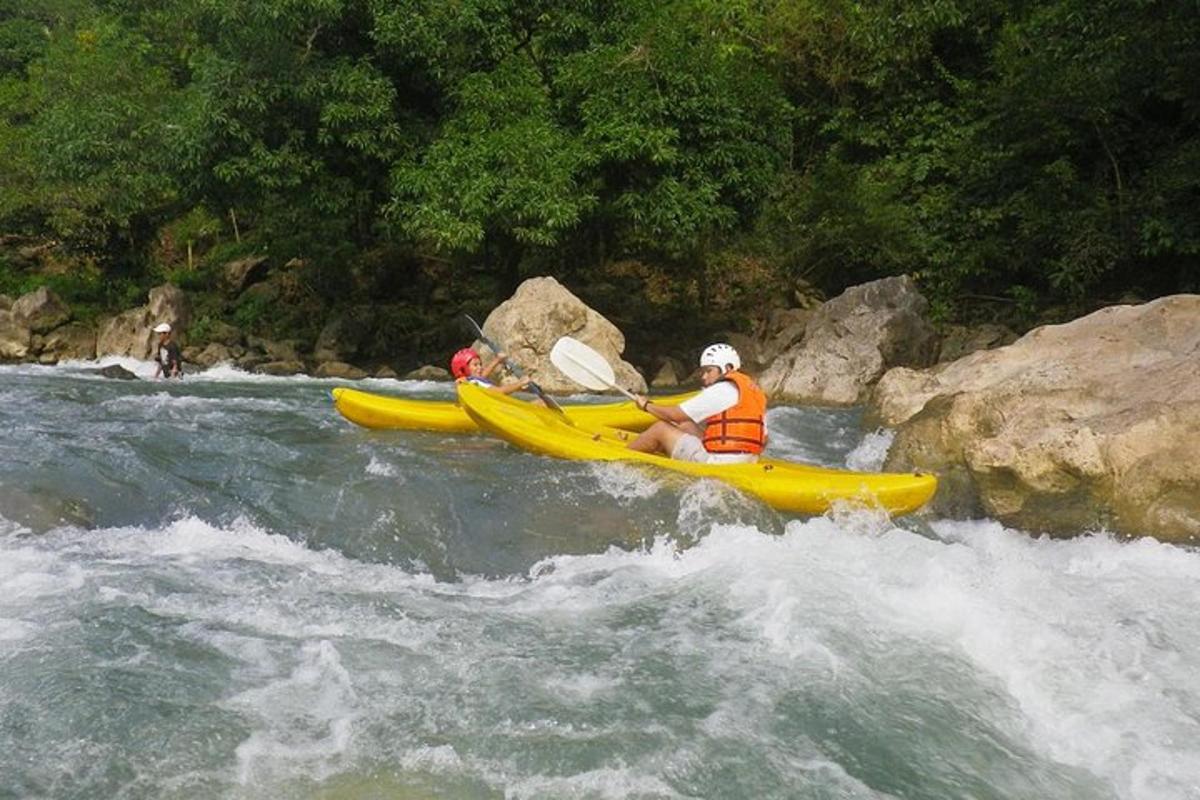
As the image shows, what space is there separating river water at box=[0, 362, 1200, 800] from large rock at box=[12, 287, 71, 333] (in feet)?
32.2

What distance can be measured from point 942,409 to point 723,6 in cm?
1006

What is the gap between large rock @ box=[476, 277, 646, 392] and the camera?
11.1m

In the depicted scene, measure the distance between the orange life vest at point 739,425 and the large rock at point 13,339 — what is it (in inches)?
469

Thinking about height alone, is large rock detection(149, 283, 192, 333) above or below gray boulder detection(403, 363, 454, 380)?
above

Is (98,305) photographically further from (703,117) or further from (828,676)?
(828,676)

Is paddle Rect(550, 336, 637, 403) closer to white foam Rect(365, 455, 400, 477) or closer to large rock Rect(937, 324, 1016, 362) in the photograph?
white foam Rect(365, 455, 400, 477)

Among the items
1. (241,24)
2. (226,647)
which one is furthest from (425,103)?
(226,647)

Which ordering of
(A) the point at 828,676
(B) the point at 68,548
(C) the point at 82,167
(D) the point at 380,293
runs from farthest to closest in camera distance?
(D) the point at 380,293, (C) the point at 82,167, (B) the point at 68,548, (A) the point at 828,676

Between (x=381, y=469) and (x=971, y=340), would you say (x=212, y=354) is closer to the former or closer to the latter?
(x=381, y=469)

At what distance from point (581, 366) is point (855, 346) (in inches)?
199

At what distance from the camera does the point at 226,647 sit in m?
3.42

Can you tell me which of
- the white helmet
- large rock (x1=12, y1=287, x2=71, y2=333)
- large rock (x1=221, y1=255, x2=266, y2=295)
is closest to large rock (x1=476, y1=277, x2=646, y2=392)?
the white helmet

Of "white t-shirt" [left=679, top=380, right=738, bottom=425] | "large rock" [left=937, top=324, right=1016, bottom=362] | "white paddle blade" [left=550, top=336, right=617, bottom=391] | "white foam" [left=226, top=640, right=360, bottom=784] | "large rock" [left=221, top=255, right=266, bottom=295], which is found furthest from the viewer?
"large rock" [left=221, top=255, right=266, bottom=295]

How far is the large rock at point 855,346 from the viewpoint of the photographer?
10750 millimetres
